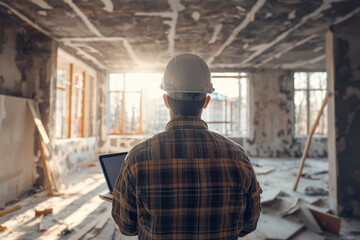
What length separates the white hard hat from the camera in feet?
2.98

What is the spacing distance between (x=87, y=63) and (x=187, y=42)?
335 cm

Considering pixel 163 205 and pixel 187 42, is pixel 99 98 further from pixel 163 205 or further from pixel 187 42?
pixel 163 205

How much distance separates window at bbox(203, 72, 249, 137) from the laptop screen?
0.86 meters

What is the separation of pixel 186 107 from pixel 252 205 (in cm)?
51

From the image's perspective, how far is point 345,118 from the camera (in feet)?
9.83

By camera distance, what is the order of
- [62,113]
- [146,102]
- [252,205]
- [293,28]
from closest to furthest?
[252,205], [293,28], [62,113], [146,102]

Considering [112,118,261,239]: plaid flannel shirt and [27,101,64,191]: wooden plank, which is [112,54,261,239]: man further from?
[27,101,64,191]: wooden plank

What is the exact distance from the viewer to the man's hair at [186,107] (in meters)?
0.89

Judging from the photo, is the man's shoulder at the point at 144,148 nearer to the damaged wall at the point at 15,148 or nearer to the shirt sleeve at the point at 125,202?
the shirt sleeve at the point at 125,202

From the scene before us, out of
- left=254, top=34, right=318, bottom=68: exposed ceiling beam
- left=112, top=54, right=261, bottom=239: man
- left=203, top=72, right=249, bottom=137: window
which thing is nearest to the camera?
left=112, top=54, right=261, bottom=239: man

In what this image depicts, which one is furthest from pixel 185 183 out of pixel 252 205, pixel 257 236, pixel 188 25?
pixel 188 25

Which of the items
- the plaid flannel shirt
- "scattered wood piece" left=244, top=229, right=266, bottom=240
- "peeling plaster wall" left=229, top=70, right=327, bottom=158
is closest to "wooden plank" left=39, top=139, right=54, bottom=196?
"scattered wood piece" left=244, top=229, right=266, bottom=240

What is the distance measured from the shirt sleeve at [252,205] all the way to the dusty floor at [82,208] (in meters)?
1.73

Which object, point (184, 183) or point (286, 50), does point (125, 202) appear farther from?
point (286, 50)
